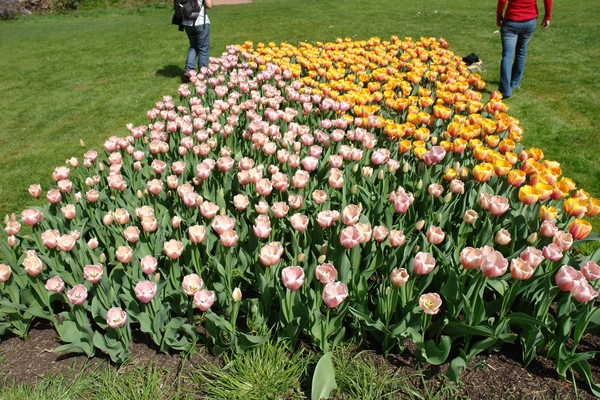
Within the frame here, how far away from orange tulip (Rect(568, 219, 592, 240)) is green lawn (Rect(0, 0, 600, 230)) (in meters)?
1.82

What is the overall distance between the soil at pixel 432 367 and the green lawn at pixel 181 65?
7.13ft

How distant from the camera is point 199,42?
7.61 m

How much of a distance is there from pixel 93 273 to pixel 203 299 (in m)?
0.64

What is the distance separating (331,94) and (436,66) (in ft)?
6.47

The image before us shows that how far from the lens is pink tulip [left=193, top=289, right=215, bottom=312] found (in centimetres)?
226

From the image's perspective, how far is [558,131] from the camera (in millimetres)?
5926

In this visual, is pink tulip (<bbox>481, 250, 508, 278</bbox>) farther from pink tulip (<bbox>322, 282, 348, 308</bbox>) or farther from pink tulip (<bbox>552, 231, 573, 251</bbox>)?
pink tulip (<bbox>322, 282, 348, 308</bbox>)

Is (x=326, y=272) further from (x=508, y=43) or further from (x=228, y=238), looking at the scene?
(x=508, y=43)

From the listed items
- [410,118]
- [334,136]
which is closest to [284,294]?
[334,136]

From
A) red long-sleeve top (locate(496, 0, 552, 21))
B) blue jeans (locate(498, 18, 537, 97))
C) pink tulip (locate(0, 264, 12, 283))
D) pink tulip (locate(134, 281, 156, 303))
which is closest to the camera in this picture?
pink tulip (locate(134, 281, 156, 303))

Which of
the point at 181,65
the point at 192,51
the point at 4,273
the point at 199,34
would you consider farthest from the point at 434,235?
the point at 181,65

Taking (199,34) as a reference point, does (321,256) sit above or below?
below

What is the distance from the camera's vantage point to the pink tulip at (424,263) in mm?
2254

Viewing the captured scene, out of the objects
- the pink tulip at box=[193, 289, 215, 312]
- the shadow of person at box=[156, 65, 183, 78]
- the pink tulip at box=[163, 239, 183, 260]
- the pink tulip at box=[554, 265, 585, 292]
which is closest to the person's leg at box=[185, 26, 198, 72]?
the shadow of person at box=[156, 65, 183, 78]
